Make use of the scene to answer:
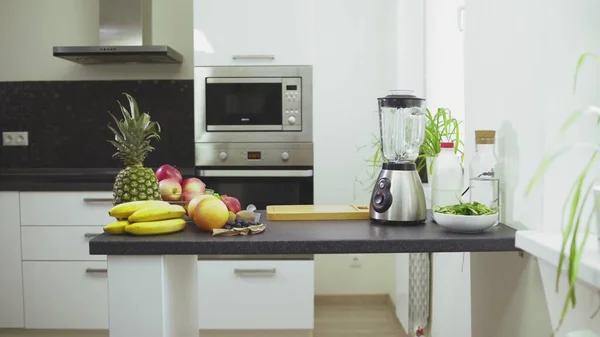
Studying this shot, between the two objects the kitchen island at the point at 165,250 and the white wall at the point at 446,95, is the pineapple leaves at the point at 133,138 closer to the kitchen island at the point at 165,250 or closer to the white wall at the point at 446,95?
the kitchen island at the point at 165,250

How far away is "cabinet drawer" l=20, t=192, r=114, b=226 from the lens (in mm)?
3430

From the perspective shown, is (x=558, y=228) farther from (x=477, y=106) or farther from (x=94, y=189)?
(x=94, y=189)

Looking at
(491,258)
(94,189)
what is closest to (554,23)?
(491,258)

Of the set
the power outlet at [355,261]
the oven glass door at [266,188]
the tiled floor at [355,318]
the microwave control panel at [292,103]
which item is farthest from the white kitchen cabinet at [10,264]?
the power outlet at [355,261]

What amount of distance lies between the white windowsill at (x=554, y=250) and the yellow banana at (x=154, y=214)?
897 millimetres

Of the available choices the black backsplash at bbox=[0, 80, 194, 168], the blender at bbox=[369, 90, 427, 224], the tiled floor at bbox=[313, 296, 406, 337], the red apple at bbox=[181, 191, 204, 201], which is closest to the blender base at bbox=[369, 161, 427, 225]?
the blender at bbox=[369, 90, 427, 224]

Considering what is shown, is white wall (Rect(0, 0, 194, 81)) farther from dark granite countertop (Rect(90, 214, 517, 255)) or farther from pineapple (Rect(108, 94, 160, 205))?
dark granite countertop (Rect(90, 214, 517, 255))

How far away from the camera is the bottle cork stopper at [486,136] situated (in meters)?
1.76

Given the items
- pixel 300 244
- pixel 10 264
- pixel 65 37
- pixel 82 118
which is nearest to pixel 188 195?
pixel 300 244

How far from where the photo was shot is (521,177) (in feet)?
5.50

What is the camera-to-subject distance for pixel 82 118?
13.5 feet

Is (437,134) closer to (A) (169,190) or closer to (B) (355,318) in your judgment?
(A) (169,190)

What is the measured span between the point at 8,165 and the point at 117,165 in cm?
74

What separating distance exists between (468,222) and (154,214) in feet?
2.71
